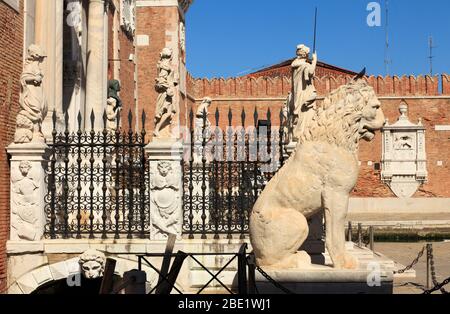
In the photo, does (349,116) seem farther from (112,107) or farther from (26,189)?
(112,107)

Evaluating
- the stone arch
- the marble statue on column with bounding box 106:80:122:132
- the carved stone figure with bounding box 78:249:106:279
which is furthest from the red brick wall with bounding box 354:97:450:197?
the carved stone figure with bounding box 78:249:106:279

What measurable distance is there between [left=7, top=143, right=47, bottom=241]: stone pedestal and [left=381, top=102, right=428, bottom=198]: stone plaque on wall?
73.5 ft

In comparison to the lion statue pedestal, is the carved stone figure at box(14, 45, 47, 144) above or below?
above

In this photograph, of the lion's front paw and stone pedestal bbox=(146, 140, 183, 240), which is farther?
stone pedestal bbox=(146, 140, 183, 240)

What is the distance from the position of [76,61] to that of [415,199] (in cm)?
1882

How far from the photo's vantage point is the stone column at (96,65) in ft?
43.9

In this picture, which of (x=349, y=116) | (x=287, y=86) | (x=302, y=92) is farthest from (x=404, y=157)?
(x=349, y=116)

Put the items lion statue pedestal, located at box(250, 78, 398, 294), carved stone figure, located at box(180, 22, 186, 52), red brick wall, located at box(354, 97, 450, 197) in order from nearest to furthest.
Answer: lion statue pedestal, located at box(250, 78, 398, 294)
carved stone figure, located at box(180, 22, 186, 52)
red brick wall, located at box(354, 97, 450, 197)

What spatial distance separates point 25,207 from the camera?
8016mm

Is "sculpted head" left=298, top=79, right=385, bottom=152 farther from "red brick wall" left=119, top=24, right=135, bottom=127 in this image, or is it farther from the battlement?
the battlement

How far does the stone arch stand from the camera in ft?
26.1

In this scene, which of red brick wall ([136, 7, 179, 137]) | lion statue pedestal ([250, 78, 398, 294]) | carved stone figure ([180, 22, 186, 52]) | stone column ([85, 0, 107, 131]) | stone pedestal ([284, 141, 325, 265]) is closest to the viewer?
lion statue pedestal ([250, 78, 398, 294])

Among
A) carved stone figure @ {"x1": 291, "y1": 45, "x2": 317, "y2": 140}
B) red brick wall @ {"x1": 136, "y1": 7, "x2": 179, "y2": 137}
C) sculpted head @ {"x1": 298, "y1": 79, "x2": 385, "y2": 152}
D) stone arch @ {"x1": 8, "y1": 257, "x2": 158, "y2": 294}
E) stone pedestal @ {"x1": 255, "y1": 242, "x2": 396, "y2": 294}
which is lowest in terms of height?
stone arch @ {"x1": 8, "y1": 257, "x2": 158, "y2": 294}
